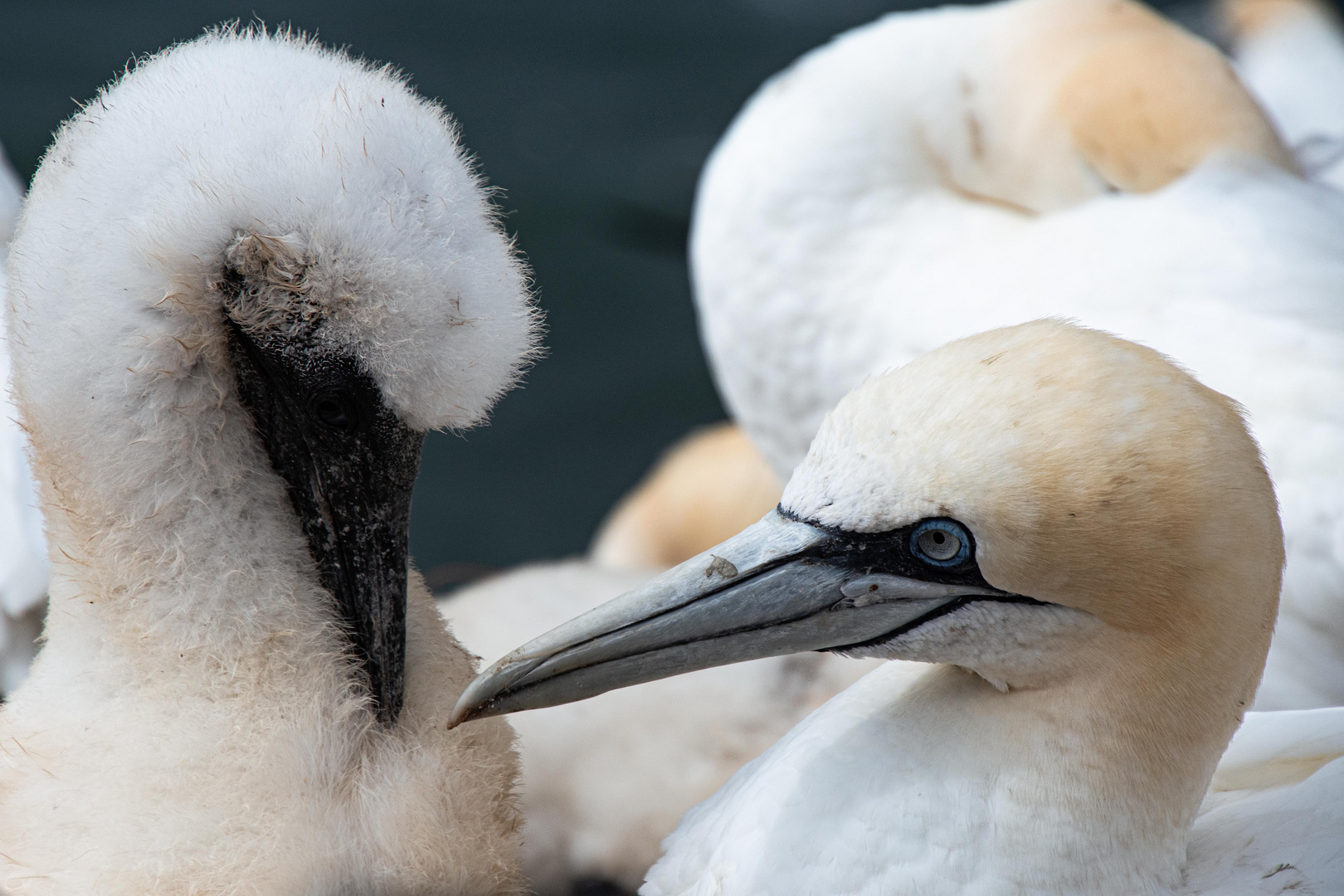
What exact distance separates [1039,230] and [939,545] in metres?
1.36

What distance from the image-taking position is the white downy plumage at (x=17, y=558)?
2293mm

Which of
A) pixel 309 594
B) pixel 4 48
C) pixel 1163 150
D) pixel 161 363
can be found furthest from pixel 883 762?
pixel 4 48

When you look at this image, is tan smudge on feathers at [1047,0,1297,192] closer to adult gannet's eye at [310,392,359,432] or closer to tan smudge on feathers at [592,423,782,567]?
tan smudge on feathers at [592,423,782,567]

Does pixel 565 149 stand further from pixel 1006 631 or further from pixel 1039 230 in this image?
pixel 1006 631

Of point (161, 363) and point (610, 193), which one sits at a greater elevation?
point (161, 363)

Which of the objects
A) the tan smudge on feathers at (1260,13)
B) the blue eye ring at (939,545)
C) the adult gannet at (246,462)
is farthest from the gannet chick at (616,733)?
the tan smudge on feathers at (1260,13)

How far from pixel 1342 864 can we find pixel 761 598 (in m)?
0.72

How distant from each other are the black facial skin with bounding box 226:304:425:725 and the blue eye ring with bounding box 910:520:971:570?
576 millimetres

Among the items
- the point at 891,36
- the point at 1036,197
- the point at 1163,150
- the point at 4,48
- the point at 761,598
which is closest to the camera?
the point at 761,598

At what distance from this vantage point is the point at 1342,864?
150cm

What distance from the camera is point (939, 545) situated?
1383 millimetres

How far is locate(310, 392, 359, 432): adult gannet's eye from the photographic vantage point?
1.48 m

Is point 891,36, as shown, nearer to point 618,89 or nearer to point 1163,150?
point 1163,150

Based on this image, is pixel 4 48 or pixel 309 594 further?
pixel 4 48
